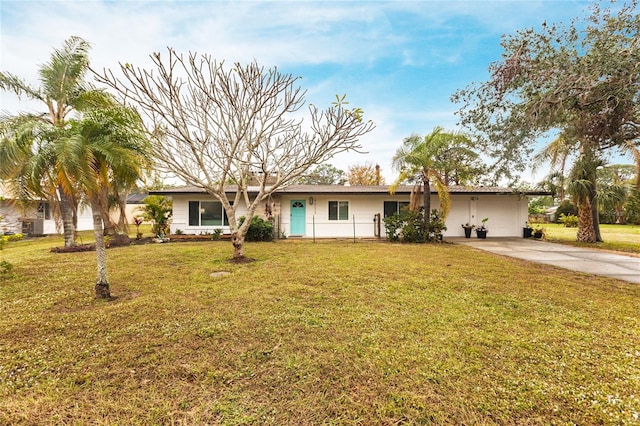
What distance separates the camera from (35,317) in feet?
12.4

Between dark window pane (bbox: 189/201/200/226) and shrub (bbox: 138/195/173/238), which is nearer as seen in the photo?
shrub (bbox: 138/195/173/238)

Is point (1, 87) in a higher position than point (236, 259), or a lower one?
higher

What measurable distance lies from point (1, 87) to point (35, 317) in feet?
32.9

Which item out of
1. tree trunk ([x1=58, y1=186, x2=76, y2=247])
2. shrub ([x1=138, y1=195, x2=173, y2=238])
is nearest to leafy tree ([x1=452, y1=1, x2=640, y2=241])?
shrub ([x1=138, y1=195, x2=173, y2=238])

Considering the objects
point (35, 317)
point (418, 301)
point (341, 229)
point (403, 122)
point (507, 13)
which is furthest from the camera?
point (403, 122)

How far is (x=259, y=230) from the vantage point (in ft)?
41.5

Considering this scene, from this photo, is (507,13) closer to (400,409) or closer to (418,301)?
(418,301)

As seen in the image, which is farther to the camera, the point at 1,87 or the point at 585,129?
the point at 1,87

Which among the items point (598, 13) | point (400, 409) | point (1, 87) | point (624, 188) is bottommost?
point (400, 409)

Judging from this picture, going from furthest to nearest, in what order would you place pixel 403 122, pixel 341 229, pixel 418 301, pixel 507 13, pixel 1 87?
pixel 403 122 < pixel 341 229 < pixel 1 87 < pixel 507 13 < pixel 418 301

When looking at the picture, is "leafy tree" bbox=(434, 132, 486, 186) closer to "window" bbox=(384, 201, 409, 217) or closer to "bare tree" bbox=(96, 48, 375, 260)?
"window" bbox=(384, 201, 409, 217)

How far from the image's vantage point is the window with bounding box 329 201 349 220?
14664mm

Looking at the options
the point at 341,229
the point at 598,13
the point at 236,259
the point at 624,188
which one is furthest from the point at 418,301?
the point at 624,188

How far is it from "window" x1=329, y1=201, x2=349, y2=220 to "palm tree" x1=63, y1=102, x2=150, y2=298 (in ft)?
34.6
